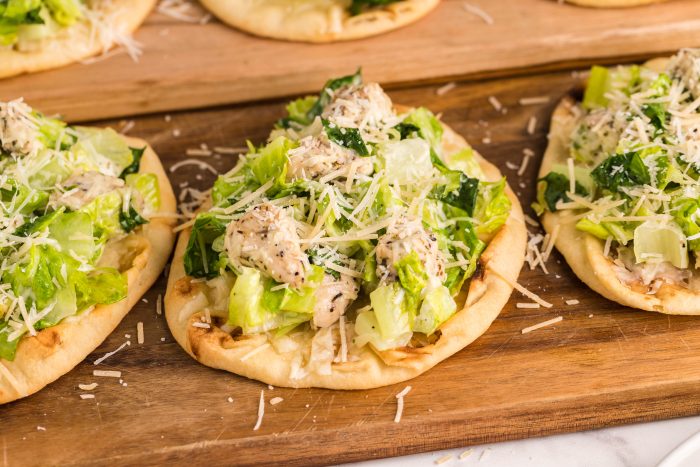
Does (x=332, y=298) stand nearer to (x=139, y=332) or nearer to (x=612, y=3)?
(x=139, y=332)

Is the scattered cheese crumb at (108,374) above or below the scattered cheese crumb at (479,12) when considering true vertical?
below

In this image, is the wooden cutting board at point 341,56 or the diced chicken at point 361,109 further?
the wooden cutting board at point 341,56

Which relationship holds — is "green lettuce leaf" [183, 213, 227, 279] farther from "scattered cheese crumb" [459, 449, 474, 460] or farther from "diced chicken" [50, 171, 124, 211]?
"scattered cheese crumb" [459, 449, 474, 460]

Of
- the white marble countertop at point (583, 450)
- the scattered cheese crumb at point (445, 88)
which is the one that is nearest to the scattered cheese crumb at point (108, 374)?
the white marble countertop at point (583, 450)

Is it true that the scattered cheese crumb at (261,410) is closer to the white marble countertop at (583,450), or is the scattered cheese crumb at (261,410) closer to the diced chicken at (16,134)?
the white marble countertop at (583,450)

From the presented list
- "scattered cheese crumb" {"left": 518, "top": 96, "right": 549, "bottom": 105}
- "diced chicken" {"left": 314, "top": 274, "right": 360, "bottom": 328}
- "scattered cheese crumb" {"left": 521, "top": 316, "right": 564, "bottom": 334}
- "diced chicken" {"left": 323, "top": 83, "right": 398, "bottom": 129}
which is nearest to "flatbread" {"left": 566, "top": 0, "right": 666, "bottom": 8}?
"scattered cheese crumb" {"left": 518, "top": 96, "right": 549, "bottom": 105}

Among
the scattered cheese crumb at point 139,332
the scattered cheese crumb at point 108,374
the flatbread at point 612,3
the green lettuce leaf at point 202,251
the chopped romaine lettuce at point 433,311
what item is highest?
the flatbread at point 612,3

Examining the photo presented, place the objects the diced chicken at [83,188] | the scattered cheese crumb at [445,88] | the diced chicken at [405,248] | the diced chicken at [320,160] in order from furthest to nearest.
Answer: the scattered cheese crumb at [445,88] < the diced chicken at [83,188] < the diced chicken at [320,160] < the diced chicken at [405,248]
